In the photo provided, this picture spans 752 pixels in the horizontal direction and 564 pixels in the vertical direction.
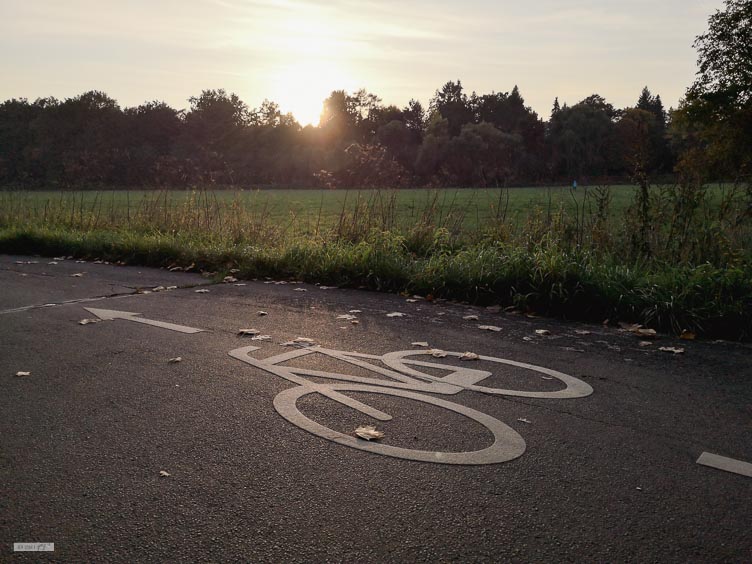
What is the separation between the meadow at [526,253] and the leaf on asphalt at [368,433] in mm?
3967

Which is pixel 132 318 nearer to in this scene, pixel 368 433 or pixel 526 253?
pixel 368 433

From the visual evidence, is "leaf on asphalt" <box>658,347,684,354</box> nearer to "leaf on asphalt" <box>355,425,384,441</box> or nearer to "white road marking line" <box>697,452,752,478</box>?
"white road marking line" <box>697,452,752,478</box>

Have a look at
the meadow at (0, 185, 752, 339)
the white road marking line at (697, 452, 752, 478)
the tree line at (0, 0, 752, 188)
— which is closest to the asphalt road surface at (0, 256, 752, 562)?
the white road marking line at (697, 452, 752, 478)

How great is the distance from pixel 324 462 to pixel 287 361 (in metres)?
1.93

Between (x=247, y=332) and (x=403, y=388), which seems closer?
(x=403, y=388)

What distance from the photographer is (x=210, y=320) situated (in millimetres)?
6664

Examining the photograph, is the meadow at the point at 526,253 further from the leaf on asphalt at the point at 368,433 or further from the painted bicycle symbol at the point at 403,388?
the leaf on asphalt at the point at 368,433

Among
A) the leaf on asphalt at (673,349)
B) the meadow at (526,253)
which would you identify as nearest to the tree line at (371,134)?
the meadow at (526,253)

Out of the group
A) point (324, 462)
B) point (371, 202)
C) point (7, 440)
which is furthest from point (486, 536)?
point (371, 202)

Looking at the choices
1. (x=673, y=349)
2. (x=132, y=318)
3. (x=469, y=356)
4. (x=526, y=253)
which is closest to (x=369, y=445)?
(x=469, y=356)

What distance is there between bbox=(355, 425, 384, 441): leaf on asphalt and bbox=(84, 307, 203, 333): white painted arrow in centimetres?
295

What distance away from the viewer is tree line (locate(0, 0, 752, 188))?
34875 millimetres

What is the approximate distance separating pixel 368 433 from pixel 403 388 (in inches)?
35.2

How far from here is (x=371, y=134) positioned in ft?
308
